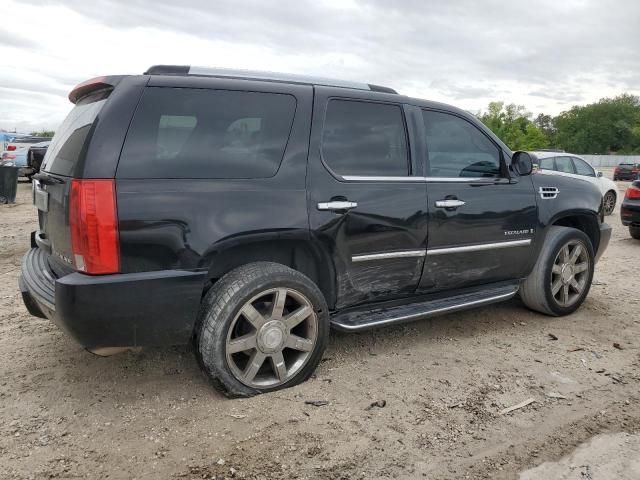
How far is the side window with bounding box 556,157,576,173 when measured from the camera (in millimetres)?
12148

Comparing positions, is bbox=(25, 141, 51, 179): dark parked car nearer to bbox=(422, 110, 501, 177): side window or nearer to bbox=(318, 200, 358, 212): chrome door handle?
bbox=(318, 200, 358, 212): chrome door handle

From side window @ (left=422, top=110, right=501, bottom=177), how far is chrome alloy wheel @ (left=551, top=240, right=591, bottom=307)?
1053 mm

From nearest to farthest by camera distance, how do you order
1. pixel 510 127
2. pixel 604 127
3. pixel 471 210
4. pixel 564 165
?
1. pixel 471 210
2. pixel 564 165
3. pixel 510 127
4. pixel 604 127

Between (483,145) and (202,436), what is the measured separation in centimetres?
303

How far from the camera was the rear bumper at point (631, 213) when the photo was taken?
9047mm

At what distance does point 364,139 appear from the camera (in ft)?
12.0

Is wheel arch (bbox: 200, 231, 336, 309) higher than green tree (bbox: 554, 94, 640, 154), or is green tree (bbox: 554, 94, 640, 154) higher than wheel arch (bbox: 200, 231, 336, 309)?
green tree (bbox: 554, 94, 640, 154)

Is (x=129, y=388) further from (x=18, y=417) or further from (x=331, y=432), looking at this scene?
(x=331, y=432)

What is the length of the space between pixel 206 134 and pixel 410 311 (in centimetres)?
181

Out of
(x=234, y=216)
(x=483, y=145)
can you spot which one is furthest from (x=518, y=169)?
(x=234, y=216)

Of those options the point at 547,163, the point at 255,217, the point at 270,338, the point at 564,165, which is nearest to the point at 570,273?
the point at 270,338

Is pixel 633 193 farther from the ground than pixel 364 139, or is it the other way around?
pixel 364 139

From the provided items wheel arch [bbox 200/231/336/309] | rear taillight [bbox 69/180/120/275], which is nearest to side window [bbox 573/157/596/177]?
wheel arch [bbox 200/231/336/309]

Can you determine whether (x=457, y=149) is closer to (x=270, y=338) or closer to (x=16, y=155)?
(x=270, y=338)
